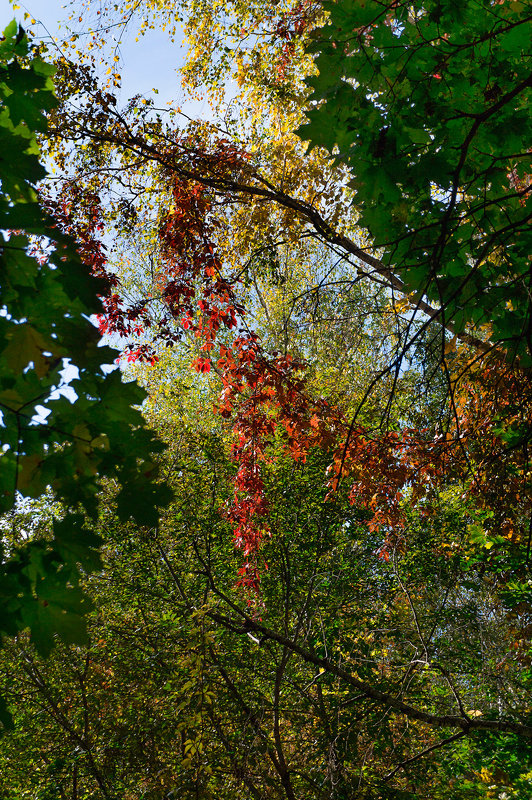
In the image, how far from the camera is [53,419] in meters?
0.84

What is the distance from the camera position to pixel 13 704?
510 cm

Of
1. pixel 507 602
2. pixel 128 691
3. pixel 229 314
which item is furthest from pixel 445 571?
pixel 229 314

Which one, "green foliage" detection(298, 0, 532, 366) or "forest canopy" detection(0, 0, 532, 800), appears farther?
"green foliage" detection(298, 0, 532, 366)

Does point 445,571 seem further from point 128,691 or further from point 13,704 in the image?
point 13,704

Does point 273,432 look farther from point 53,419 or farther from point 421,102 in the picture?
point 53,419

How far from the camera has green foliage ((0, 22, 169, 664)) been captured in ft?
2.67

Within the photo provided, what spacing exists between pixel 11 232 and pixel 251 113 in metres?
5.22

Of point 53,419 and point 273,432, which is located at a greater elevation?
point 273,432

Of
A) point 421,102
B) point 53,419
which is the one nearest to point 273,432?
point 421,102

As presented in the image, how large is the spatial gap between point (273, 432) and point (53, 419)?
162 inches

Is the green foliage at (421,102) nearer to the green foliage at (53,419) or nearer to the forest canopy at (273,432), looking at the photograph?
the forest canopy at (273,432)

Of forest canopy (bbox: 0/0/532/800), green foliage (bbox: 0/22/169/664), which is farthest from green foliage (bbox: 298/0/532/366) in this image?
green foliage (bbox: 0/22/169/664)

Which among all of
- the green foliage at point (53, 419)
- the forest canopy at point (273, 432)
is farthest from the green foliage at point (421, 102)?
the green foliage at point (53, 419)

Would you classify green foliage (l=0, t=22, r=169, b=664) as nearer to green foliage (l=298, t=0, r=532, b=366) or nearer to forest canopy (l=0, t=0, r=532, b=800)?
forest canopy (l=0, t=0, r=532, b=800)
